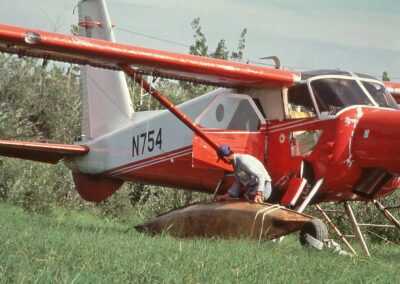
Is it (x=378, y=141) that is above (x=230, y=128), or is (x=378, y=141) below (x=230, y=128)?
above

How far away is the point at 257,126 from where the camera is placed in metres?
11.0

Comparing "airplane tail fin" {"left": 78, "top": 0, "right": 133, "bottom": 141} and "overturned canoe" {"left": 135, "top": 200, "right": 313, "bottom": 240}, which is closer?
"overturned canoe" {"left": 135, "top": 200, "right": 313, "bottom": 240}

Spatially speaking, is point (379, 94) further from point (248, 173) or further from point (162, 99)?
point (162, 99)

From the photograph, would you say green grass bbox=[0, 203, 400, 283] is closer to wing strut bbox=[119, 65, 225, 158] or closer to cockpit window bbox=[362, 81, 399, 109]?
wing strut bbox=[119, 65, 225, 158]

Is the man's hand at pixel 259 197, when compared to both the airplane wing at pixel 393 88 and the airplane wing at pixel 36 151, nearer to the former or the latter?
the airplane wing at pixel 36 151

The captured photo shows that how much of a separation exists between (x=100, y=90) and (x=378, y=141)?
21.3ft

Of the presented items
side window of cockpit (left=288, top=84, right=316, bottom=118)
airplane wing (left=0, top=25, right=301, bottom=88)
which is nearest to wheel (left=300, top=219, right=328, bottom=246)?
side window of cockpit (left=288, top=84, right=316, bottom=118)

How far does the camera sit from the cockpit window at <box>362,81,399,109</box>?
10.4 metres

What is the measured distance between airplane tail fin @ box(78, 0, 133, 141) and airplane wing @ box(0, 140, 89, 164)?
0.91 meters

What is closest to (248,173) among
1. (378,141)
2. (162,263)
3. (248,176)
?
(248,176)

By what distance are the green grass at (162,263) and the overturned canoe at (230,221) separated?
127 centimetres

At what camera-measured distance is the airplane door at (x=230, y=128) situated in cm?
1073

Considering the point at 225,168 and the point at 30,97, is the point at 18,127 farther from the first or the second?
the point at 225,168

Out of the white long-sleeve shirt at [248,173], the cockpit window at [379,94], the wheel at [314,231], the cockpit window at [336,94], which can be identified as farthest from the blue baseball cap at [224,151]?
the cockpit window at [379,94]
